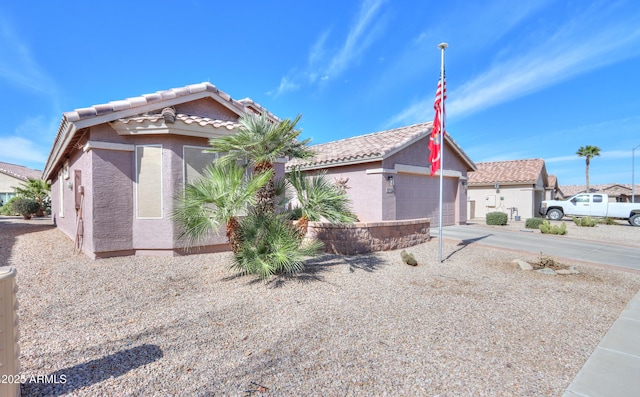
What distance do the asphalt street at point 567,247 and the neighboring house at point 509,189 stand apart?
452 inches

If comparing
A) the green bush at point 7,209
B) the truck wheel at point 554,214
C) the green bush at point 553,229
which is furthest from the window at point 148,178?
the truck wheel at point 554,214

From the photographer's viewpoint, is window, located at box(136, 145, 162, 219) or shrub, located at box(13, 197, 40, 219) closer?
window, located at box(136, 145, 162, 219)

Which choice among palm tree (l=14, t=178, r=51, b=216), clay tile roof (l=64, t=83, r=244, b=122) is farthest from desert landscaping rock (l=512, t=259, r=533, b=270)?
palm tree (l=14, t=178, r=51, b=216)

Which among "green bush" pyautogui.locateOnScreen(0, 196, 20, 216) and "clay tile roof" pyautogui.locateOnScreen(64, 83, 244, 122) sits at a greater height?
"clay tile roof" pyautogui.locateOnScreen(64, 83, 244, 122)

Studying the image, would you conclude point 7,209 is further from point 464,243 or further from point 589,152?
point 589,152

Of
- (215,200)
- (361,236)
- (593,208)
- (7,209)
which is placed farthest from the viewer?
(7,209)

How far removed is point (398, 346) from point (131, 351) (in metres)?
3.18

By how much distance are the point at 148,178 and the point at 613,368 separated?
9.48 metres

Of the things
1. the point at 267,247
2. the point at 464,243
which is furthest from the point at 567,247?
the point at 267,247

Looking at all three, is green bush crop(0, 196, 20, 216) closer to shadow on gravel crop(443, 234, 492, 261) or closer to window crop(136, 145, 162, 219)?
→ window crop(136, 145, 162, 219)

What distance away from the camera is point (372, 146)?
43.2 feet

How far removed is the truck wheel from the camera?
20708mm

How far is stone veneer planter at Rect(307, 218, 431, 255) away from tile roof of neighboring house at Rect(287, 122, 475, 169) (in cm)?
315

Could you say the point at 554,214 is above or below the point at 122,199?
below
